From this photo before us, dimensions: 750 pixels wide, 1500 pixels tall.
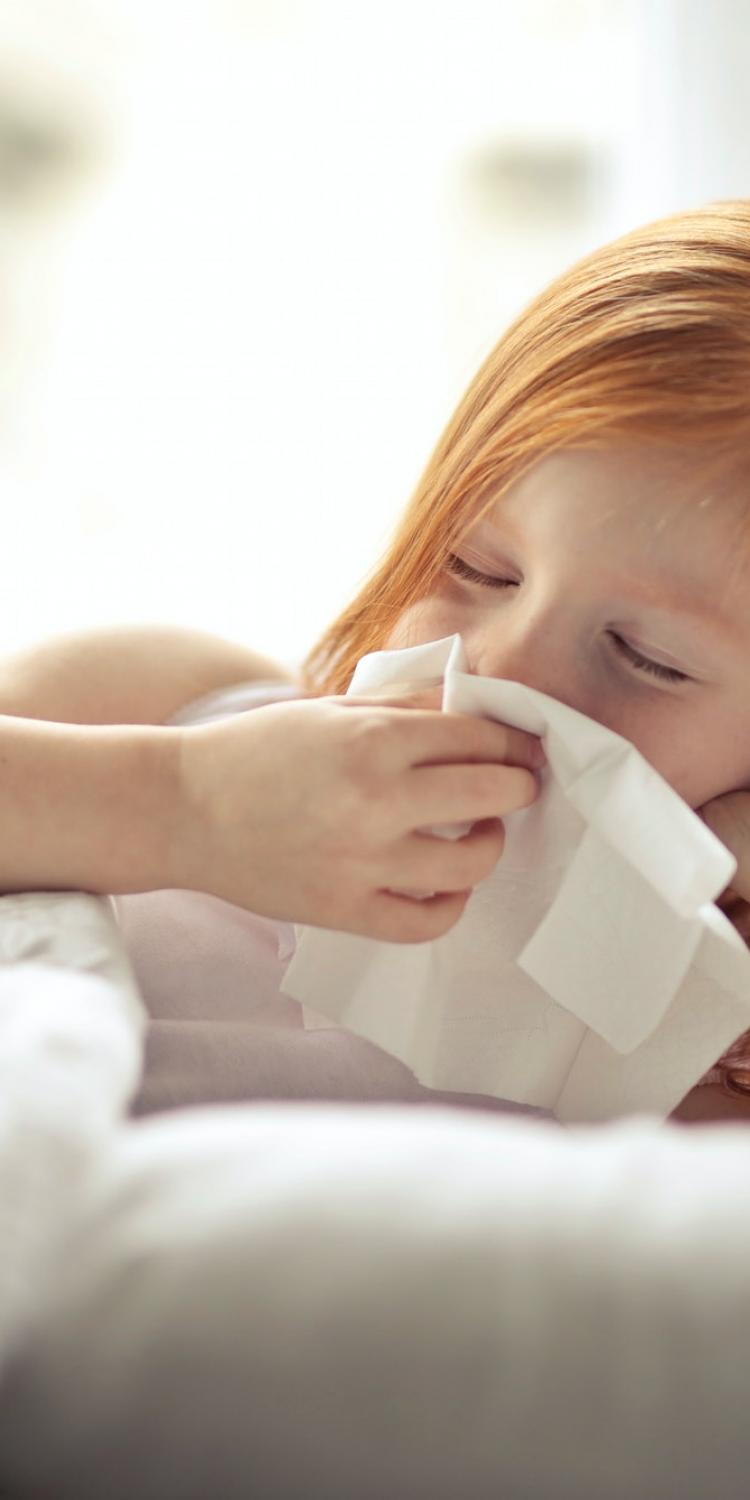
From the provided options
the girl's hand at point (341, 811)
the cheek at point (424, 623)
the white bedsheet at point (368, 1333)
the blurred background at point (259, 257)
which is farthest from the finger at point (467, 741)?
the blurred background at point (259, 257)

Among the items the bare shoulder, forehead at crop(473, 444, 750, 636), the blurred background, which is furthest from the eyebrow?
the blurred background

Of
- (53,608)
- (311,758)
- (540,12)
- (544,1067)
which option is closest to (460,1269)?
(311,758)

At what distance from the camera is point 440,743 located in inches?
25.5

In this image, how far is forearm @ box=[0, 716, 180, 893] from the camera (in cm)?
67

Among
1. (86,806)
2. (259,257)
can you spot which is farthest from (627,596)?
(259,257)

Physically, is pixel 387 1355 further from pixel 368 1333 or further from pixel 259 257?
pixel 259 257

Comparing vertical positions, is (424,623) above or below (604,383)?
below

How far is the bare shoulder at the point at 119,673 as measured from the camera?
2.89ft

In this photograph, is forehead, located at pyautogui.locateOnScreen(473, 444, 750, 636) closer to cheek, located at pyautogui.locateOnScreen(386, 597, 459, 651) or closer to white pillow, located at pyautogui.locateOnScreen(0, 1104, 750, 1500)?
cheek, located at pyautogui.locateOnScreen(386, 597, 459, 651)

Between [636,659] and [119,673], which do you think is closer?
[636,659]

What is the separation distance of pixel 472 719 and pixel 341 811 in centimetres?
9

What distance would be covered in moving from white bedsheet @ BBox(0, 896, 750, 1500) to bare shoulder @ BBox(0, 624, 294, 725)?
51cm

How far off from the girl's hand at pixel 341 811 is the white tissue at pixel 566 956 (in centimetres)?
4

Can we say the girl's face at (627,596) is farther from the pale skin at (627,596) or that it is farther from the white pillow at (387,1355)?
the white pillow at (387,1355)
